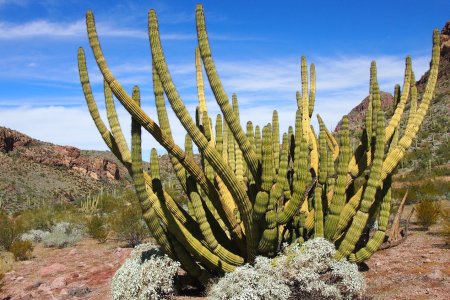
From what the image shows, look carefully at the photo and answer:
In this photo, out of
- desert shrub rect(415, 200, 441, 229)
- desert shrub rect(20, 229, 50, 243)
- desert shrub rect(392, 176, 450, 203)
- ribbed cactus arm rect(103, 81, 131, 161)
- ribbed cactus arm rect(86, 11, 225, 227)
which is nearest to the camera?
ribbed cactus arm rect(86, 11, 225, 227)

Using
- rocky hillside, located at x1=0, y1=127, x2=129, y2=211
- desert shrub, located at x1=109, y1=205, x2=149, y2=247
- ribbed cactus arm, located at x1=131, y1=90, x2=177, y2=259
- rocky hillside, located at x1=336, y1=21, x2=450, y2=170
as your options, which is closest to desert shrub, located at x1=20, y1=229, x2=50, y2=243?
desert shrub, located at x1=109, y1=205, x2=149, y2=247

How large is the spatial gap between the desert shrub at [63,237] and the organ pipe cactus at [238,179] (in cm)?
1109

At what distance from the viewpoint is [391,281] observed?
24.8 ft

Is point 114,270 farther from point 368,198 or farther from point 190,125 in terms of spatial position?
point 368,198

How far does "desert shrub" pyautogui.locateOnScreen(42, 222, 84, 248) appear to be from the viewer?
1703cm

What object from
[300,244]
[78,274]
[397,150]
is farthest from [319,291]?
[78,274]

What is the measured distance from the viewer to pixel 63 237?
56.8 ft

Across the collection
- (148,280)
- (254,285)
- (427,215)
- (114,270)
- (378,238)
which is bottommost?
(114,270)

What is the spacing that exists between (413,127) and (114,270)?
299 inches

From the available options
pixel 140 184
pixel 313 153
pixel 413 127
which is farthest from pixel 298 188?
pixel 413 127

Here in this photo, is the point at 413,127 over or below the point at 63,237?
over

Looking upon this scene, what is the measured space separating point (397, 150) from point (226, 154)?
304 cm

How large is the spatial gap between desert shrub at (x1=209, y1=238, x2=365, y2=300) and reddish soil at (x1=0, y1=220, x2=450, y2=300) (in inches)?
28.6

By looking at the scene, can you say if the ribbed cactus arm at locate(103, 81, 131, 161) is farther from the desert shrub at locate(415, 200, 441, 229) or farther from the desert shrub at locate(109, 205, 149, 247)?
the desert shrub at locate(415, 200, 441, 229)
